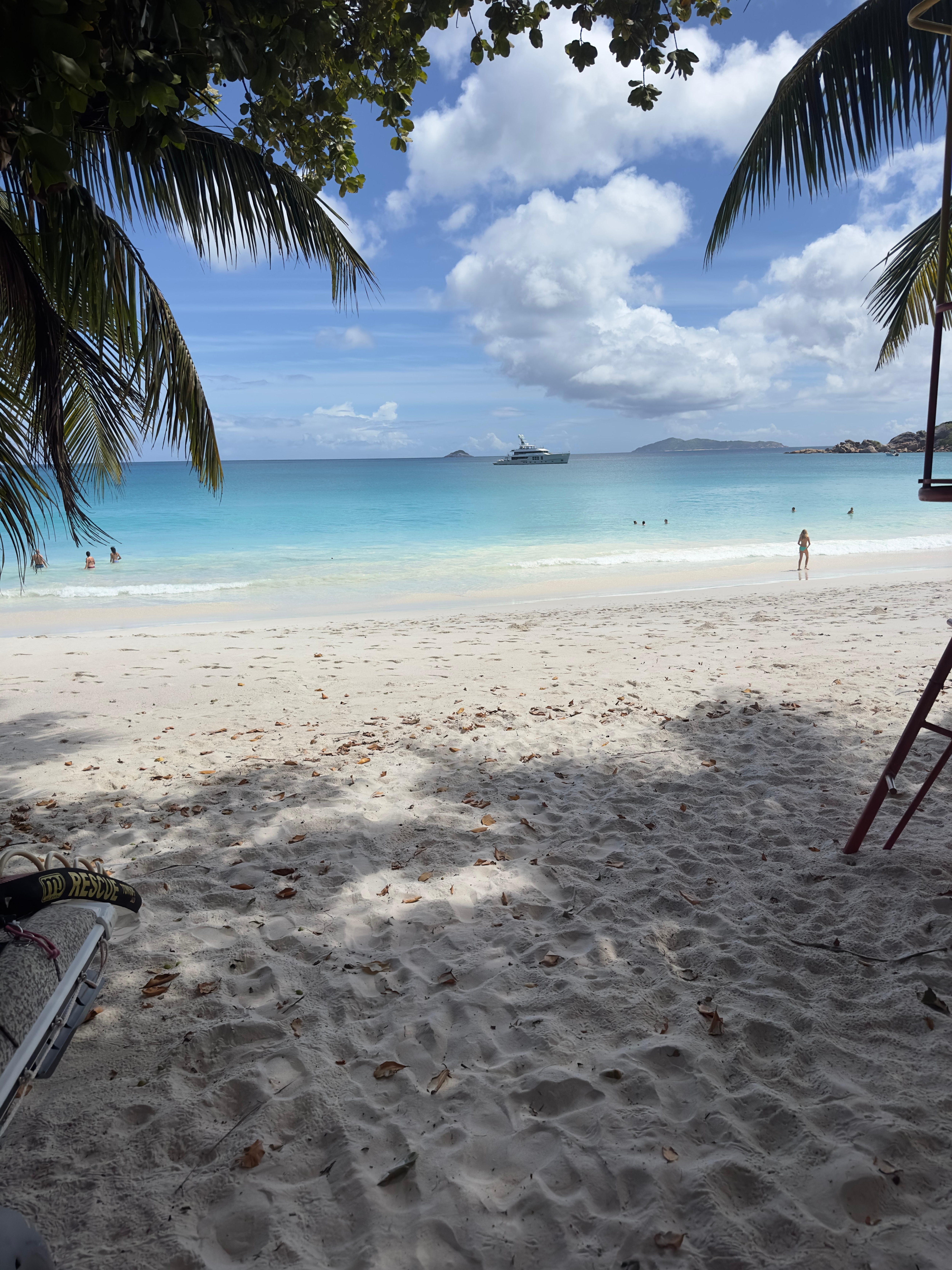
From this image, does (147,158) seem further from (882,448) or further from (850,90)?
(882,448)

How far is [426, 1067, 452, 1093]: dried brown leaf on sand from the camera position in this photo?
2346 mm

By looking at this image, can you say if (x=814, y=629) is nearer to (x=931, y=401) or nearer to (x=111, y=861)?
(x=931, y=401)

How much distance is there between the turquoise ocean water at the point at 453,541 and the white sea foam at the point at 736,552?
13cm

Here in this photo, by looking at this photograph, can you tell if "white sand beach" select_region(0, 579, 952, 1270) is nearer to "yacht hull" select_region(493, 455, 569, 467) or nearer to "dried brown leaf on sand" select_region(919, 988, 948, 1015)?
"dried brown leaf on sand" select_region(919, 988, 948, 1015)

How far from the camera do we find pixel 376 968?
2.99m

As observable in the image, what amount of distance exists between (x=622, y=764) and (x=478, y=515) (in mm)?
40844

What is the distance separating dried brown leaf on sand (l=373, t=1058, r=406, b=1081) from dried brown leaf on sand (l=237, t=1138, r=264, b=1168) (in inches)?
15.9

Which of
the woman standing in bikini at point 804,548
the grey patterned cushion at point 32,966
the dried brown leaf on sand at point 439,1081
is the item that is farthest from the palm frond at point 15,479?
the woman standing in bikini at point 804,548

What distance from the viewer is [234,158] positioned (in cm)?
543

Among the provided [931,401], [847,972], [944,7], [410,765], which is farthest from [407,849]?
[944,7]

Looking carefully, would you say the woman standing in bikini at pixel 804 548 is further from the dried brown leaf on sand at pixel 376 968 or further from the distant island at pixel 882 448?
the distant island at pixel 882 448

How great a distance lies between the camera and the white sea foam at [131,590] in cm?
1892

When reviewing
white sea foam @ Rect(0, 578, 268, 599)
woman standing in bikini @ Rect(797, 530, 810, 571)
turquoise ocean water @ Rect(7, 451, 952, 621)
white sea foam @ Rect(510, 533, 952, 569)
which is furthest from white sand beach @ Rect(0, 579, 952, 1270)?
white sea foam @ Rect(510, 533, 952, 569)

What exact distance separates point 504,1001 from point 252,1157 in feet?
3.32
